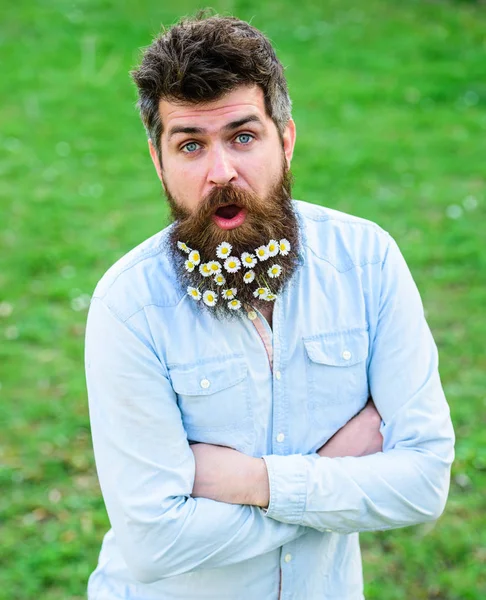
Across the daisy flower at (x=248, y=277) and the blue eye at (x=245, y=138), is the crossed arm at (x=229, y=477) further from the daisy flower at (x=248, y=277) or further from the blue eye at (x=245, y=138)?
the blue eye at (x=245, y=138)

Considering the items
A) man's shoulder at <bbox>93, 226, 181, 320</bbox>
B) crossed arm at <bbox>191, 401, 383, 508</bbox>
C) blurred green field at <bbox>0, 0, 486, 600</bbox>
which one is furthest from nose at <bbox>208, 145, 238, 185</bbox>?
blurred green field at <bbox>0, 0, 486, 600</bbox>

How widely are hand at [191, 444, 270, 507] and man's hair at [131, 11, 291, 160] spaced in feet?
3.07

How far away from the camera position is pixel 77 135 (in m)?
9.14

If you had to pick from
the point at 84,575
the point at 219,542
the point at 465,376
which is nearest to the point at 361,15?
the point at 465,376

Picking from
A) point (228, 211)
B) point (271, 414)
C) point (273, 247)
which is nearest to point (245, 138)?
point (228, 211)

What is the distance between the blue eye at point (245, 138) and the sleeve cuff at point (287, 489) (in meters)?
0.89

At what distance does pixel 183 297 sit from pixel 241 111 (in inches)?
21.5

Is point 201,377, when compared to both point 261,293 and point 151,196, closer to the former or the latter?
point 261,293

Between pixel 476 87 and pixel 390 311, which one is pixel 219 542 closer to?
pixel 390 311

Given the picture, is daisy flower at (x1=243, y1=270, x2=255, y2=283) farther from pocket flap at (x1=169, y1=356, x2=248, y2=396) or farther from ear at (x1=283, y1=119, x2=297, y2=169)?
ear at (x1=283, y1=119, x2=297, y2=169)

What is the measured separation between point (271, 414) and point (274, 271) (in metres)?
0.42

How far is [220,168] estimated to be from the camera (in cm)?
233

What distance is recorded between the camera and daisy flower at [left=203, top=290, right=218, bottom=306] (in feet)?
7.93

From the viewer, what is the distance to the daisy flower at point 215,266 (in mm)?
2436
